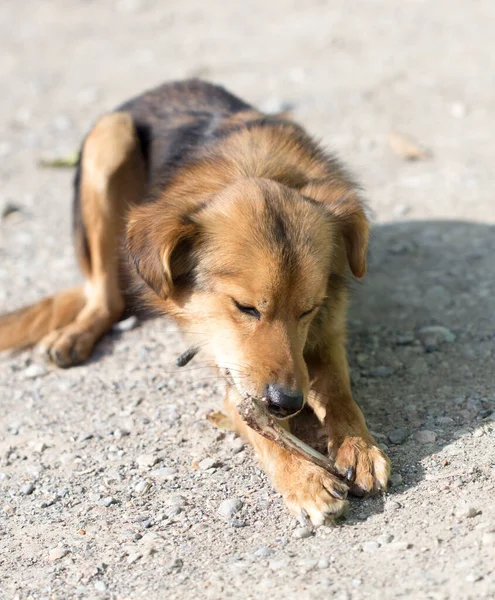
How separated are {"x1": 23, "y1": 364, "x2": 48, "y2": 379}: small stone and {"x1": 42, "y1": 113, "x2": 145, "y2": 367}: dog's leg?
0.13 m

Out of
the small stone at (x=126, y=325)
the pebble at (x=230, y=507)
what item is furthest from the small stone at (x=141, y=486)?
the small stone at (x=126, y=325)

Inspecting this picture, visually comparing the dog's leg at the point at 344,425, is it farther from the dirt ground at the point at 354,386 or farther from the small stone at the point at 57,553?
the small stone at the point at 57,553

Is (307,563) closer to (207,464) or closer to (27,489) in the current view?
(207,464)

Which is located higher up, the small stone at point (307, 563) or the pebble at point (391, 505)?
the small stone at point (307, 563)

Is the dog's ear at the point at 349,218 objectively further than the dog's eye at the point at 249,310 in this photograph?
Yes

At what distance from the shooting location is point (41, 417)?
4.67 m

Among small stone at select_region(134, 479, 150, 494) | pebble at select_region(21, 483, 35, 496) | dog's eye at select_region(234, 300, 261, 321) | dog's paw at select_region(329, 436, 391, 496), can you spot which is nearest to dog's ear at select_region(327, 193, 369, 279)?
dog's eye at select_region(234, 300, 261, 321)

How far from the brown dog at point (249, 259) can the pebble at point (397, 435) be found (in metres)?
0.20

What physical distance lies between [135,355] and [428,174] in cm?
337

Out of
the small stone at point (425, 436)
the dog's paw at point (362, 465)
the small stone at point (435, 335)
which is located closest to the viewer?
the dog's paw at point (362, 465)

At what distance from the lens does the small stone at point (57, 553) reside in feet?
11.3

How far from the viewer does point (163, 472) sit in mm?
3982

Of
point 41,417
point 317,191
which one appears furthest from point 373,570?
point 41,417

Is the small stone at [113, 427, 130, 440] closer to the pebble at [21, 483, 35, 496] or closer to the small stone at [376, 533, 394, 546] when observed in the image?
the pebble at [21, 483, 35, 496]
